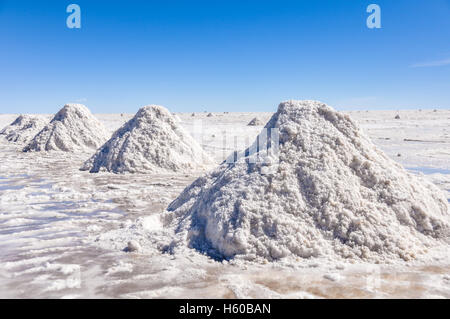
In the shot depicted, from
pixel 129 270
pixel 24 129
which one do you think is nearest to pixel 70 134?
pixel 24 129

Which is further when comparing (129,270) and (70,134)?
(70,134)

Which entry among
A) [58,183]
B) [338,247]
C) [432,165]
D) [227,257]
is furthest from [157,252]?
[432,165]

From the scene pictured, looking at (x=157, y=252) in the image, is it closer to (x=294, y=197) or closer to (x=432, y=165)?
(x=294, y=197)

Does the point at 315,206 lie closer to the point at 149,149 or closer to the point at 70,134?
the point at 149,149

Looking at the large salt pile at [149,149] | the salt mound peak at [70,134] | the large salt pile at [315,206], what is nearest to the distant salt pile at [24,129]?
the salt mound peak at [70,134]

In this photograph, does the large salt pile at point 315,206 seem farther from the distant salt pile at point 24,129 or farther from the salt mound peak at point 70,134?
the distant salt pile at point 24,129

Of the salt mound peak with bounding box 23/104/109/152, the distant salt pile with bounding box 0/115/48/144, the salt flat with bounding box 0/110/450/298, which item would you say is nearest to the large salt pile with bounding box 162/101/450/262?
the salt flat with bounding box 0/110/450/298
